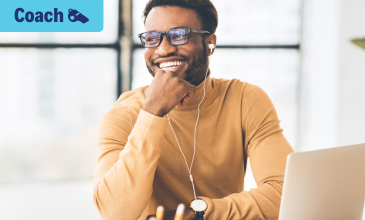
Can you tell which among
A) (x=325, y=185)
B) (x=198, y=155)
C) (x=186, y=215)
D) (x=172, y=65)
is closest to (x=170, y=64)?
(x=172, y=65)

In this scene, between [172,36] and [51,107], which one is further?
[51,107]

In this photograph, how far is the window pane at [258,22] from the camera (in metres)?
2.87

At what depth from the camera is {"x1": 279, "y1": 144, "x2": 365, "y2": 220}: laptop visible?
701 millimetres

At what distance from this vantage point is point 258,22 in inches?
115

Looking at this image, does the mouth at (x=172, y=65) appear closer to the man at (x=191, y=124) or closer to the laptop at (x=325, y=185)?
the man at (x=191, y=124)

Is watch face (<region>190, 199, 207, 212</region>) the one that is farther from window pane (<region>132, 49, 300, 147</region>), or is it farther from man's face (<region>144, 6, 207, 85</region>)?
window pane (<region>132, 49, 300, 147</region>)

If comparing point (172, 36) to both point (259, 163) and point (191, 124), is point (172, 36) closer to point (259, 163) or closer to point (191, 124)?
point (191, 124)

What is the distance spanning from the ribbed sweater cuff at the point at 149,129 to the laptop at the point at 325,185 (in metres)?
0.49

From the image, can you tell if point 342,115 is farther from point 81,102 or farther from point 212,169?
point 81,102

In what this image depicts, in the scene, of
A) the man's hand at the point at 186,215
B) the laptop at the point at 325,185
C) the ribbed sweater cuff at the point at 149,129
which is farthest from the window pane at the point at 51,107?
the laptop at the point at 325,185

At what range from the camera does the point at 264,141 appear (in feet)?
4.02

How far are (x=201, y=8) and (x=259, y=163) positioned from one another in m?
0.69

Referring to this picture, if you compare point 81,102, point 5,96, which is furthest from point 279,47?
point 5,96

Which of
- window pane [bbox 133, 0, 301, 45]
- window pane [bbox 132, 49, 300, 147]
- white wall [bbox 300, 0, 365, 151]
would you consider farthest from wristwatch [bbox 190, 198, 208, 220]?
window pane [bbox 133, 0, 301, 45]
